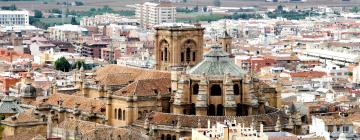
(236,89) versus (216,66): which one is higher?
(216,66)

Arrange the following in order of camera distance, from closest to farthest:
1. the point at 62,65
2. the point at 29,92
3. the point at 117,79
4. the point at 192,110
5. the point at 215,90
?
the point at 215,90 < the point at 192,110 < the point at 117,79 < the point at 29,92 < the point at 62,65

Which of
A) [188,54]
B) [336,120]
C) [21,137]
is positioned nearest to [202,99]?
[336,120]

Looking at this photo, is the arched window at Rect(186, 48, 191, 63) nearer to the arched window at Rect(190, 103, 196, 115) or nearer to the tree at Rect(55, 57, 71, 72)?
the arched window at Rect(190, 103, 196, 115)

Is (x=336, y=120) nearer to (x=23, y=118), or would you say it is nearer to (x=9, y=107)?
(x=23, y=118)

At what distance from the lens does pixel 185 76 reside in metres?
80.3

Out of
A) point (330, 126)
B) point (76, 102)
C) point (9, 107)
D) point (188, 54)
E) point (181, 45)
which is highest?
point (181, 45)

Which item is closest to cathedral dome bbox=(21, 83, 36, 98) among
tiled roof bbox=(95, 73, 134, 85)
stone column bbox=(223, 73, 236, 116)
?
tiled roof bbox=(95, 73, 134, 85)

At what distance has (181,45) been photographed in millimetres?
89750

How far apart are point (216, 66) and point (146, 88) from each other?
465 centimetres

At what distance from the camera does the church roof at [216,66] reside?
80500mm

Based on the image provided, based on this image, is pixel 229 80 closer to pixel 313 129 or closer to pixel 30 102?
pixel 313 129

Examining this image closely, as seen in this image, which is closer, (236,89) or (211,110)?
(211,110)

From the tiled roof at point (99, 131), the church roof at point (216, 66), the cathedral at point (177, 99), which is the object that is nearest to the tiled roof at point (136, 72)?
the cathedral at point (177, 99)

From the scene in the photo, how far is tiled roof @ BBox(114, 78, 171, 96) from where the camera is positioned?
81.6m
